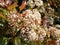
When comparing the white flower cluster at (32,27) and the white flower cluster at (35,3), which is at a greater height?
the white flower cluster at (35,3)

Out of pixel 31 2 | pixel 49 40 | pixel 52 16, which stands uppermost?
pixel 31 2

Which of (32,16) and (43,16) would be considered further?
(43,16)

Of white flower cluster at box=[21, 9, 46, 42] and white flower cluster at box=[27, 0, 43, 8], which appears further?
white flower cluster at box=[27, 0, 43, 8]

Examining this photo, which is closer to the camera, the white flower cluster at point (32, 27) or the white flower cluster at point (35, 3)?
the white flower cluster at point (32, 27)

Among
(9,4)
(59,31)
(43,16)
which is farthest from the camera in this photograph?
(43,16)

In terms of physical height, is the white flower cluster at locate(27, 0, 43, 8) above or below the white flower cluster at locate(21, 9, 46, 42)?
above

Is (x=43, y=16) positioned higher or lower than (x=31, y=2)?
lower

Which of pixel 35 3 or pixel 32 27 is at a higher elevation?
pixel 35 3

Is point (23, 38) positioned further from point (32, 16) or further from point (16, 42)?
point (32, 16)

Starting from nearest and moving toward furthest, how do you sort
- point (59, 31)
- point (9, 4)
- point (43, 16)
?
1. point (9, 4)
2. point (59, 31)
3. point (43, 16)

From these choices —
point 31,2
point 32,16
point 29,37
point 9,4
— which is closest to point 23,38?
point 29,37

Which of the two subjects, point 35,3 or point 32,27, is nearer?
point 32,27
